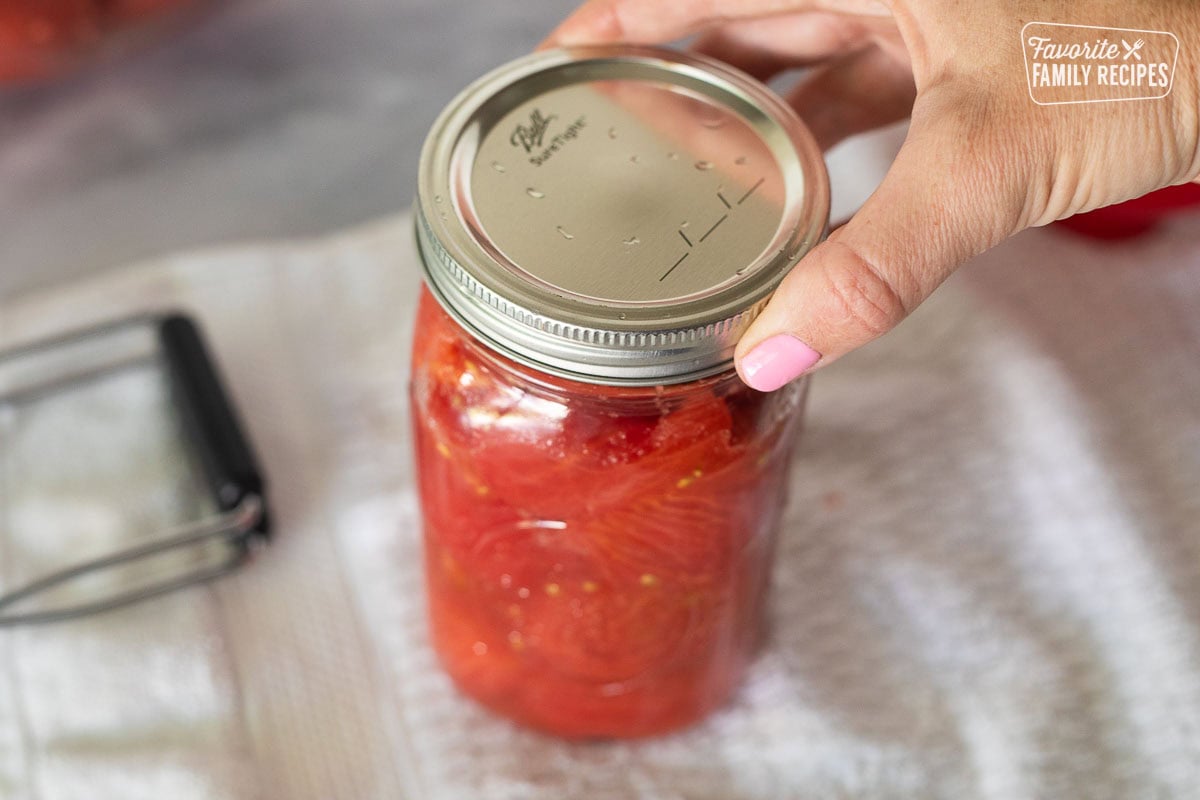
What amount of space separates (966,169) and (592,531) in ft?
0.74

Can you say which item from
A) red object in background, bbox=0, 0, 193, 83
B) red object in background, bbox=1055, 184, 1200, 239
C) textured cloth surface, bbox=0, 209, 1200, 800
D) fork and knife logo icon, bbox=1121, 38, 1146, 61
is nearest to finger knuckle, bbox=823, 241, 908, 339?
fork and knife logo icon, bbox=1121, 38, 1146, 61

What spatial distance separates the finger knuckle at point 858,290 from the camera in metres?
0.44

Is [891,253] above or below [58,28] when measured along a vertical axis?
above

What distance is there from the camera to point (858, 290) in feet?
1.46

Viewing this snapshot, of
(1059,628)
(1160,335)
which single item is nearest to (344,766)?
(1059,628)

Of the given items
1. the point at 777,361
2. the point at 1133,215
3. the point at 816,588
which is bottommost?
the point at 816,588

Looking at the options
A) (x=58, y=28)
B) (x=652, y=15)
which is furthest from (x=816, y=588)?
(x=58, y=28)

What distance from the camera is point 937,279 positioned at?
0.47m

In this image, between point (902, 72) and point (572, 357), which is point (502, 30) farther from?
point (572, 357)

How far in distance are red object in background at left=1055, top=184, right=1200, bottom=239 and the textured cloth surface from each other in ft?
0.05

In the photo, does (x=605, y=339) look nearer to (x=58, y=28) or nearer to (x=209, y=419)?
(x=209, y=419)

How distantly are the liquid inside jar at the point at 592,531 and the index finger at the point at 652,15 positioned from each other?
169 millimetres

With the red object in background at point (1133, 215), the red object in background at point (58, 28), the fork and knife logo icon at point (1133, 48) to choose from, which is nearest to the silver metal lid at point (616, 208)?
the fork and knife logo icon at point (1133, 48)

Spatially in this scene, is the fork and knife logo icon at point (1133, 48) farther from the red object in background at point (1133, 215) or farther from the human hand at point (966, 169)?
the red object in background at point (1133, 215)
